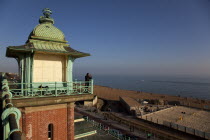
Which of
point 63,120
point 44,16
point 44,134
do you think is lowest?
point 44,134

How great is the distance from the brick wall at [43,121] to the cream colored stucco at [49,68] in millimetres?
1923

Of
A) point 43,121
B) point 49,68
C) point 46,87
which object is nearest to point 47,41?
point 49,68

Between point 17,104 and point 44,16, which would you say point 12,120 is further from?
point 44,16

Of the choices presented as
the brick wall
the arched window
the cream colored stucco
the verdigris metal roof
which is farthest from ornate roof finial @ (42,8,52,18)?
the arched window

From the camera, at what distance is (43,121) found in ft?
27.1

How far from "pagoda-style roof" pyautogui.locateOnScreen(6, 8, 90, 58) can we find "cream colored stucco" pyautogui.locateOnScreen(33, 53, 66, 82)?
0.62 meters

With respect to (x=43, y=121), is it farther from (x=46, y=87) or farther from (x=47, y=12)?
(x=47, y=12)

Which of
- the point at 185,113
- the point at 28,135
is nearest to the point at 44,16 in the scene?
the point at 28,135

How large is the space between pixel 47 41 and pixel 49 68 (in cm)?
178

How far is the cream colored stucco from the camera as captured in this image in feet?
29.7

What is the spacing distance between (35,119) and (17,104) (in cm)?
155

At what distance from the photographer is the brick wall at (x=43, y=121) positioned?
7688 mm

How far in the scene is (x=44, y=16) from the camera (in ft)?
34.8

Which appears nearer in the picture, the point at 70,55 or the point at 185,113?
the point at 70,55
